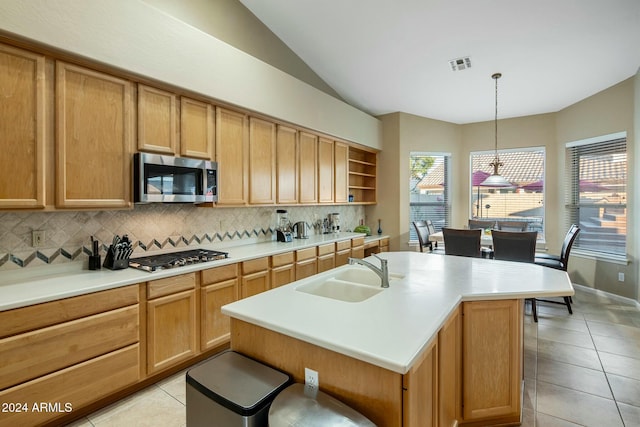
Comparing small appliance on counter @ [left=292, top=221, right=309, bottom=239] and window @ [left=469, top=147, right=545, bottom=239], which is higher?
window @ [left=469, top=147, right=545, bottom=239]

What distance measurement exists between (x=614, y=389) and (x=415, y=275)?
5.82 feet

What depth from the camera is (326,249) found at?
4.24 metres

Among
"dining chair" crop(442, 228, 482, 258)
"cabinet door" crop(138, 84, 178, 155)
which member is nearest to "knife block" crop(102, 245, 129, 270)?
"cabinet door" crop(138, 84, 178, 155)

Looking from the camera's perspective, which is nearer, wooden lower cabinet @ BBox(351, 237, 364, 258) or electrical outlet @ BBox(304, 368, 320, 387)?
electrical outlet @ BBox(304, 368, 320, 387)

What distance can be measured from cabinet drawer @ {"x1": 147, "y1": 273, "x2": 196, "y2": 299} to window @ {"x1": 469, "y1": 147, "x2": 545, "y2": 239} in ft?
16.5

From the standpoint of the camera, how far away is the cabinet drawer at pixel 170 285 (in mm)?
2310

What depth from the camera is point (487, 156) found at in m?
5.99

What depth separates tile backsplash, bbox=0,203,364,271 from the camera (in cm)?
216

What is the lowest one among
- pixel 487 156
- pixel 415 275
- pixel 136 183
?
pixel 415 275

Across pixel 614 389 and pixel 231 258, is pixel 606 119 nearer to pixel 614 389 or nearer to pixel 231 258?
pixel 614 389

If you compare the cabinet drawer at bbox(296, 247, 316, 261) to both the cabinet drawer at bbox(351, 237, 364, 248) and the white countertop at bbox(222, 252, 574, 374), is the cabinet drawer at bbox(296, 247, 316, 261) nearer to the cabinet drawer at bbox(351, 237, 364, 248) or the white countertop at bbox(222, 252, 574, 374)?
the cabinet drawer at bbox(351, 237, 364, 248)

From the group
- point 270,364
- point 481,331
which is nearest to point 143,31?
point 270,364

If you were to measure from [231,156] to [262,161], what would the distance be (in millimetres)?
447

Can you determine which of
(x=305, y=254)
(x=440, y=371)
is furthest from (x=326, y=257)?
(x=440, y=371)
